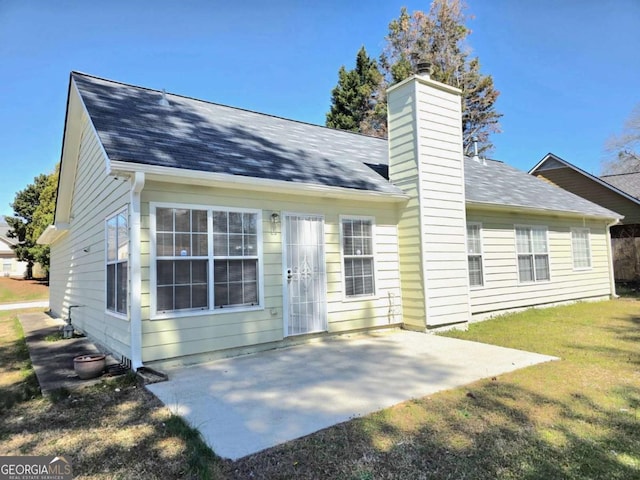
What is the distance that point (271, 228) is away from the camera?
20.6 feet

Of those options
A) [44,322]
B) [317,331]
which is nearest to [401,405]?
[317,331]

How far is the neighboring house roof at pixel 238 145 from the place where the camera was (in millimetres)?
5664

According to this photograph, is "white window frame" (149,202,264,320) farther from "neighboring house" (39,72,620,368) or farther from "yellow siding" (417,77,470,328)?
"yellow siding" (417,77,470,328)

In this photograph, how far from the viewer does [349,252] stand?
7.22 m

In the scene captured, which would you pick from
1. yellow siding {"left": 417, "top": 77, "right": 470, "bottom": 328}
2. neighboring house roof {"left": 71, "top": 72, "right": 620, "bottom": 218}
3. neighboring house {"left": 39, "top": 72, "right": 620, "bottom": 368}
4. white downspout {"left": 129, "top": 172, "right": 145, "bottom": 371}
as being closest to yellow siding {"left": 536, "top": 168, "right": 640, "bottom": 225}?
neighboring house roof {"left": 71, "top": 72, "right": 620, "bottom": 218}

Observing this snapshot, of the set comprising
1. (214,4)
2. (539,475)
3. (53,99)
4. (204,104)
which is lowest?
(539,475)

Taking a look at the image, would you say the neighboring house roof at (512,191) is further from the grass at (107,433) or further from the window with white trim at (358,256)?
the grass at (107,433)

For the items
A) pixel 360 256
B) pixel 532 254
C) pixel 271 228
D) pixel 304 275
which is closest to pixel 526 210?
pixel 532 254

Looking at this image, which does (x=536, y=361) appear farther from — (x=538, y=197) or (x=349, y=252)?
(x=538, y=197)

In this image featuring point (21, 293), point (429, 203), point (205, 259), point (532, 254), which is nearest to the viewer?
point (205, 259)

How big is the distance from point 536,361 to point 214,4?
1027 centimetres

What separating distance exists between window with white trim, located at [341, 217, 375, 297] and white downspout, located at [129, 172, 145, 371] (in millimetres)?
3473

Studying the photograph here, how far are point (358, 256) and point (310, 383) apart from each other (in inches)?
128

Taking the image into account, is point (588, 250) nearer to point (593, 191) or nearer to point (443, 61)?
point (593, 191)
